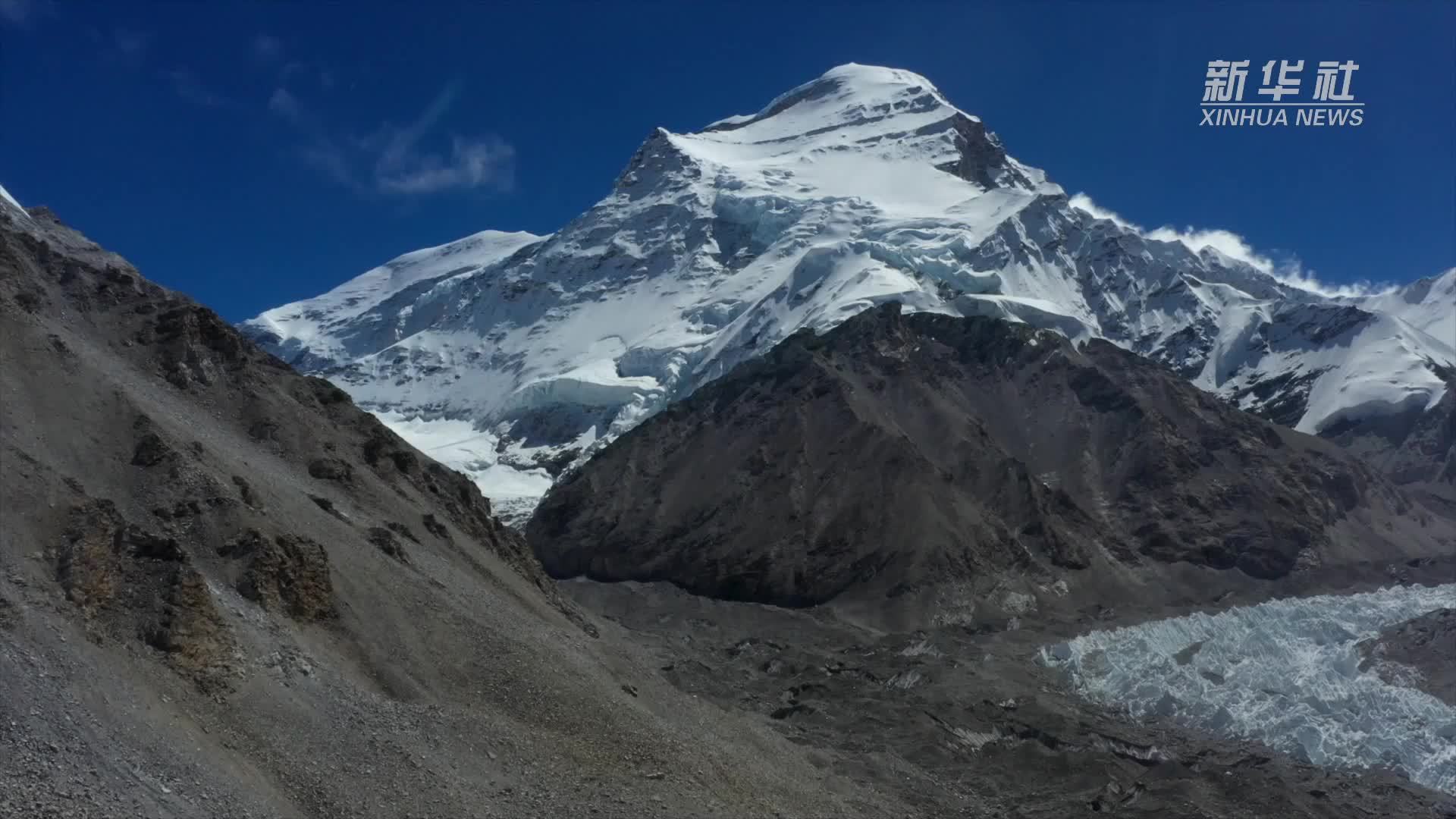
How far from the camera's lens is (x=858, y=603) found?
108 meters

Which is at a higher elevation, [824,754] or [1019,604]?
[1019,604]

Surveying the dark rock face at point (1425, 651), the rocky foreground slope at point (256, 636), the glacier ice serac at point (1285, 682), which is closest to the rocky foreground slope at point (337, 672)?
the rocky foreground slope at point (256, 636)

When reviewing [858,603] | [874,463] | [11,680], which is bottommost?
[11,680]

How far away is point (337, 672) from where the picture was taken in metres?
38.2

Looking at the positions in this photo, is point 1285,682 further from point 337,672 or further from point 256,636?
point 256,636

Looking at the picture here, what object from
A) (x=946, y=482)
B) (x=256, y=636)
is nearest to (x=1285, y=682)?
(x=946, y=482)

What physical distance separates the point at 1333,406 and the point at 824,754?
154 meters

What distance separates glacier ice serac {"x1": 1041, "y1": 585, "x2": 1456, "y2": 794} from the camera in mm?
65125

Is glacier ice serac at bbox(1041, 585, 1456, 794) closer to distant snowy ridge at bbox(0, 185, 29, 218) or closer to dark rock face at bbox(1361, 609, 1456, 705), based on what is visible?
dark rock face at bbox(1361, 609, 1456, 705)

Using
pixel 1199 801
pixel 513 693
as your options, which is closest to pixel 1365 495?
pixel 1199 801

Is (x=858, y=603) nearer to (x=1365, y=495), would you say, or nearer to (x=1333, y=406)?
(x=1365, y=495)

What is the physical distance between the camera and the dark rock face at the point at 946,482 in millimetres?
116812

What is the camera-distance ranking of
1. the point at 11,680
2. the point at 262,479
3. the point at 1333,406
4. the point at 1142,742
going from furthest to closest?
the point at 1333,406
the point at 1142,742
the point at 262,479
the point at 11,680

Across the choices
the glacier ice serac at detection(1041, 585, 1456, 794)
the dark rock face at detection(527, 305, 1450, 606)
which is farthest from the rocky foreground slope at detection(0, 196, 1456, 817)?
the dark rock face at detection(527, 305, 1450, 606)
